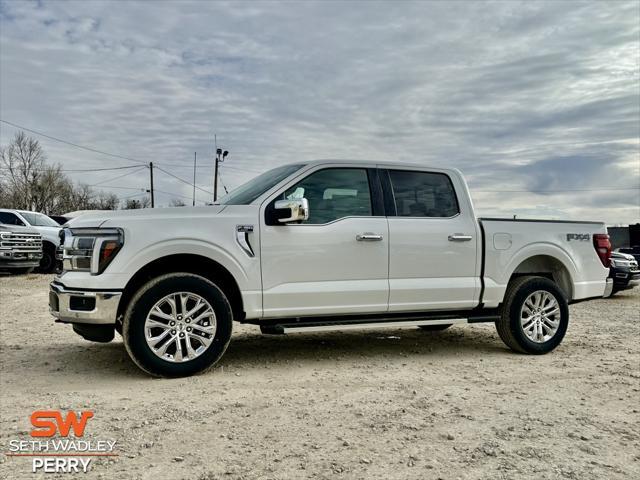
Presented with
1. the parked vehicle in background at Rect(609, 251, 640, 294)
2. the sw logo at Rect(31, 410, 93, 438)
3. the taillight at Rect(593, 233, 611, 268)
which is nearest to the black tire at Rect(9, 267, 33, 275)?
the sw logo at Rect(31, 410, 93, 438)

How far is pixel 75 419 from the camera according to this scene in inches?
149

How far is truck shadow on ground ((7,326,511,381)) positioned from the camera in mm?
5527

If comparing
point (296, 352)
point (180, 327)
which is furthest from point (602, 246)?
point (180, 327)

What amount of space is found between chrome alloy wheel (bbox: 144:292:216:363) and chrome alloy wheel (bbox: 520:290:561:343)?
11.4ft

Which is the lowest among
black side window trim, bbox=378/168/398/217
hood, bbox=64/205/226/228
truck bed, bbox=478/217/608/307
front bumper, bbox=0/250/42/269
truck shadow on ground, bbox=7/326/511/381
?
truck shadow on ground, bbox=7/326/511/381

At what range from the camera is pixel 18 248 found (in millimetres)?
15914

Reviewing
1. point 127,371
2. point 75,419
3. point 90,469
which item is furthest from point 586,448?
point 127,371

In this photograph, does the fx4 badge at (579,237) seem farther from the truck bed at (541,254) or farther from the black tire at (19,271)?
the black tire at (19,271)

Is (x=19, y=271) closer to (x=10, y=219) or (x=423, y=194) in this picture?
(x=10, y=219)

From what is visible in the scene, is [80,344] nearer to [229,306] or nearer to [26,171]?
[229,306]

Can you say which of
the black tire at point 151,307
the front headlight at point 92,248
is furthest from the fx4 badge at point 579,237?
the front headlight at point 92,248

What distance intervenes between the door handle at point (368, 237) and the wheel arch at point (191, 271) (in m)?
1.27

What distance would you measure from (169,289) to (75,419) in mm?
1452

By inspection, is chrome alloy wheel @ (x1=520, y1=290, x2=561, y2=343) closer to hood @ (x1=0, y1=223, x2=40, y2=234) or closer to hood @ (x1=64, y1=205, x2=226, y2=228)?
hood @ (x1=64, y1=205, x2=226, y2=228)
